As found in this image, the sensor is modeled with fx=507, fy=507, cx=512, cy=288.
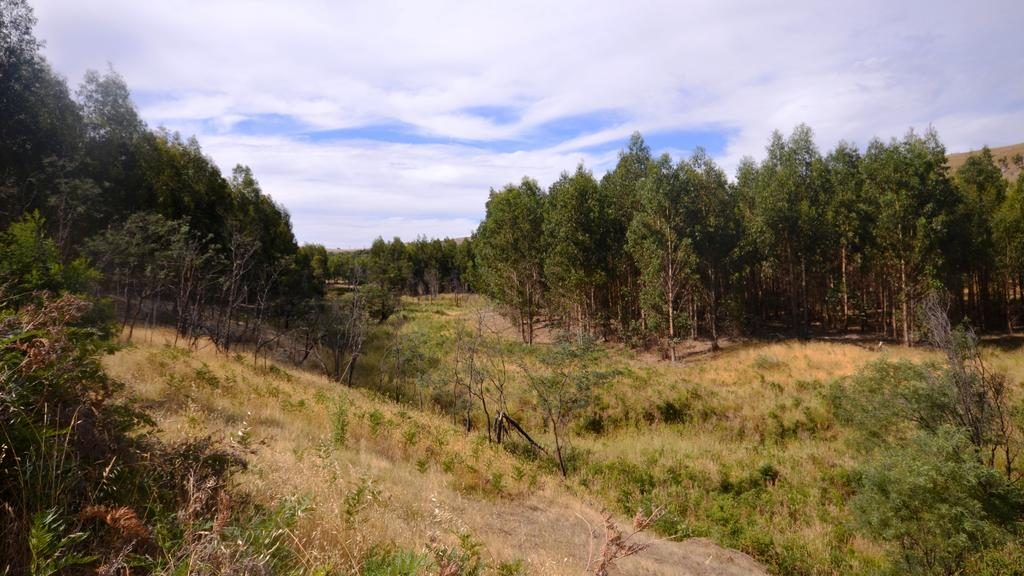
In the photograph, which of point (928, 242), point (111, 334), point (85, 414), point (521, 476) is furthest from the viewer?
point (928, 242)

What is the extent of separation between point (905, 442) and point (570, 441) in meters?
8.74

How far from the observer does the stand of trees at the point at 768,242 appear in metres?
26.4

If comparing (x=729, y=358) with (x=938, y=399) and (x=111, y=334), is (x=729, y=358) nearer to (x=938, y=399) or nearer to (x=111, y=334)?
(x=938, y=399)

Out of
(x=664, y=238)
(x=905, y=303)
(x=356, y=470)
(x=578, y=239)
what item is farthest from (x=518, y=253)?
(x=356, y=470)

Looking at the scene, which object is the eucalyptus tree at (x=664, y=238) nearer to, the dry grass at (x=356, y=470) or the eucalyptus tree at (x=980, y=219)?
the eucalyptus tree at (x=980, y=219)

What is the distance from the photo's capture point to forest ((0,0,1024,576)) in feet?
10.0

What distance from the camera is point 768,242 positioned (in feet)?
97.6

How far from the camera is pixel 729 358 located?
2623 cm

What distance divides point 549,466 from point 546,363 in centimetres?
287

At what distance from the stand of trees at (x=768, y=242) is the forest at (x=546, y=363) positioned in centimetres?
20

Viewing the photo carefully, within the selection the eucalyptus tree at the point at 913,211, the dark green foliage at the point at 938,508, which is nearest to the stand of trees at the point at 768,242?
the eucalyptus tree at the point at 913,211

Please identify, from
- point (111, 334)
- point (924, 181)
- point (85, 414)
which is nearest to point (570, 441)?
point (111, 334)

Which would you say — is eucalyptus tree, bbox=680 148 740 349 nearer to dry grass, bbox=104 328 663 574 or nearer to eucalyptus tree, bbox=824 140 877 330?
eucalyptus tree, bbox=824 140 877 330

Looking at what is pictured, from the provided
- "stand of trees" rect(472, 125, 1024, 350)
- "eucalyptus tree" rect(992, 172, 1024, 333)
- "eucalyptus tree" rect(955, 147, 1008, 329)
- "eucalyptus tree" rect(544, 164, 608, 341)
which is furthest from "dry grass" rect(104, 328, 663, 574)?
"eucalyptus tree" rect(992, 172, 1024, 333)
